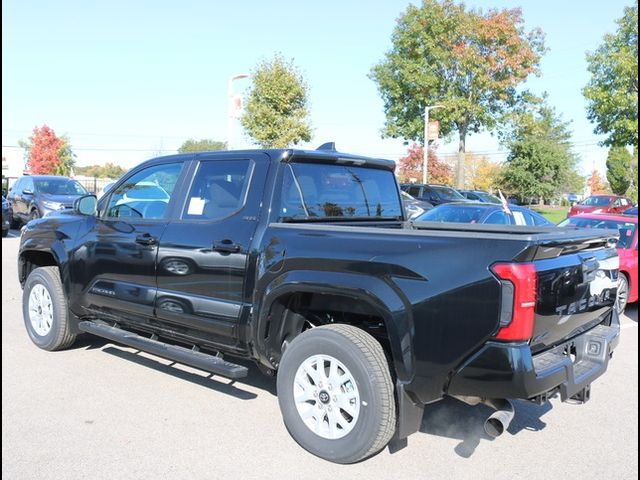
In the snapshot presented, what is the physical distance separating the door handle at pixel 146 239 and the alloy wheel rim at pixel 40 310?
154 centimetres

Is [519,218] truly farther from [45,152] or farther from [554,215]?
[45,152]

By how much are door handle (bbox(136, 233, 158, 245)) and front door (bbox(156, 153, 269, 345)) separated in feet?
0.35

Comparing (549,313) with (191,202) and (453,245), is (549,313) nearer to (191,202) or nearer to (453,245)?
(453,245)

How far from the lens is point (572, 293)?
3.23 m

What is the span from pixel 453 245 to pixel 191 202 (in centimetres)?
223

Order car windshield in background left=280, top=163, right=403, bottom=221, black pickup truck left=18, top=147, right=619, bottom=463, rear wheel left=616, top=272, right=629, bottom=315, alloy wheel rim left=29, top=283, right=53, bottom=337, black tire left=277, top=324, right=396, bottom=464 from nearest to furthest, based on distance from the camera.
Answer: black pickup truck left=18, top=147, right=619, bottom=463 < black tire left=277, top=324, right=396, bottom=464 < car windshield in background left=280, top=163, right=403, bottom=221 < alloy wheel rim left=29, top=283, right=53, bottom=337 < rear wheel left=616, top=272, right=629, bottom=315

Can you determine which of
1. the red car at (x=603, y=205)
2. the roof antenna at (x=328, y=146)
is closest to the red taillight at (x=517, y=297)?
the roof antenna at (x=328, y=146)

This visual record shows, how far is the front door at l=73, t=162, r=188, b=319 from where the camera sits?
4574 millimetres

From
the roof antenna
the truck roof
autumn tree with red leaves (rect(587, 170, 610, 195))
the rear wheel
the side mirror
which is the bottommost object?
the rear wheel

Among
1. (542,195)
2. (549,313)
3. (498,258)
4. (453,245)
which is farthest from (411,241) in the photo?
(542,195)

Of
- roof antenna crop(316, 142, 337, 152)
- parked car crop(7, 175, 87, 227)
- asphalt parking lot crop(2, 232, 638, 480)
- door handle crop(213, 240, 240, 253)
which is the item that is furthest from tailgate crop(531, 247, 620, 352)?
parked car crop(7, 175, 87, 227)

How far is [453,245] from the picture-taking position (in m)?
3.01

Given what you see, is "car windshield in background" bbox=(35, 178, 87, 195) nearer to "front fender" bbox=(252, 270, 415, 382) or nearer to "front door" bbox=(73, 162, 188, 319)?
"front door" bbox=(73, 162, 188, 319)

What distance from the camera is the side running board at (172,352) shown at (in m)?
3.92
